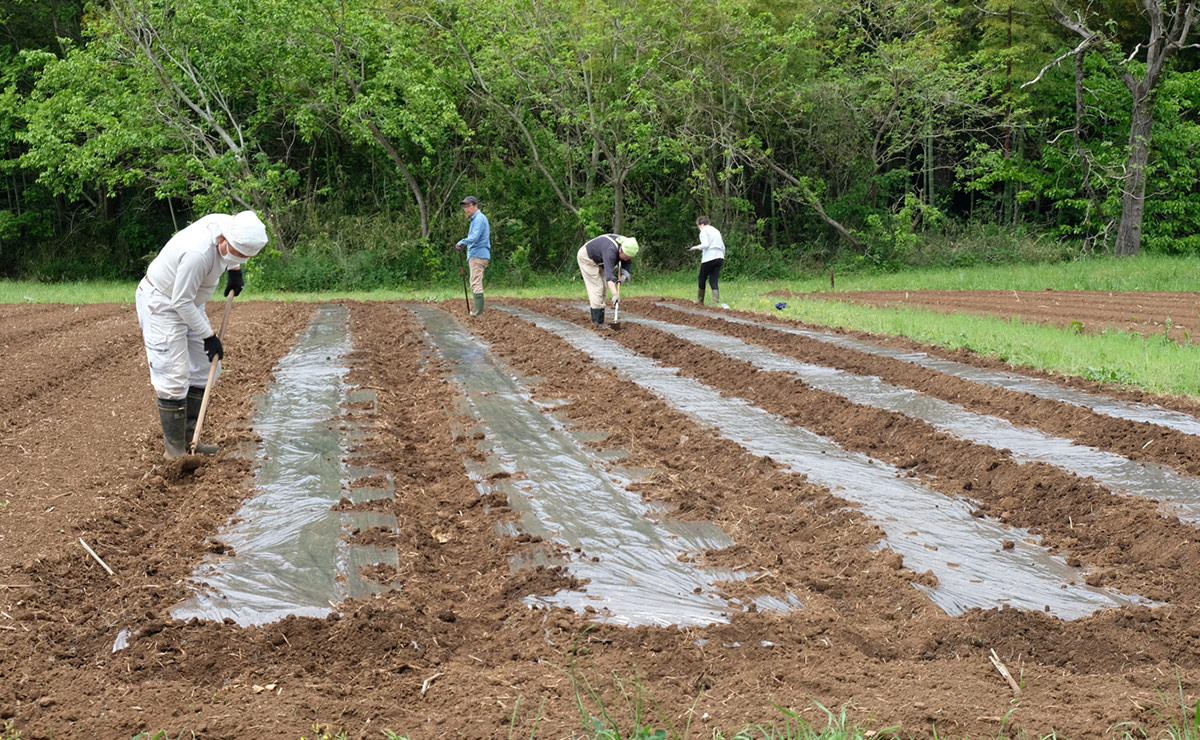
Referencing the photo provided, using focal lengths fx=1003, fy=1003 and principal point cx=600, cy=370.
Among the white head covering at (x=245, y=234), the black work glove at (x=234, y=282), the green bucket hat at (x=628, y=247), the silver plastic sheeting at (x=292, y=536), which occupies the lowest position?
the silver plastic sheeting at (x=292, y=536)

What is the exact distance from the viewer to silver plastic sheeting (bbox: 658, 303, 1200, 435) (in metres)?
6.65

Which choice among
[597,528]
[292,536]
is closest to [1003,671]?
[597,528]

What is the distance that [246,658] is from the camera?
332 centimetres

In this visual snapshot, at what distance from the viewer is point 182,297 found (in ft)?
Result: 18.1

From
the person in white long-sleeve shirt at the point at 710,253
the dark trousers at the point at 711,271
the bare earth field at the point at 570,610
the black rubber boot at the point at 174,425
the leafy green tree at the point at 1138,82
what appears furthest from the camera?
the leafy green tree at the point at 1138,82

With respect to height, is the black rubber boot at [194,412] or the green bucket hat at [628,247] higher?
the green bucket hat at [628,247]

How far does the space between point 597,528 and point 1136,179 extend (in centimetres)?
2310

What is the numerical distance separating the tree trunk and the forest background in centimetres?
7

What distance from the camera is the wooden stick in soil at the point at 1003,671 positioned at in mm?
3079

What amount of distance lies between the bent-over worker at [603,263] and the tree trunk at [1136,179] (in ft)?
54.3

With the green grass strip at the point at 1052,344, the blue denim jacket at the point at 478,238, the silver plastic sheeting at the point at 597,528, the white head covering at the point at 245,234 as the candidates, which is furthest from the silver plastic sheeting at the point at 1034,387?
the white head covering at the point at 245,234

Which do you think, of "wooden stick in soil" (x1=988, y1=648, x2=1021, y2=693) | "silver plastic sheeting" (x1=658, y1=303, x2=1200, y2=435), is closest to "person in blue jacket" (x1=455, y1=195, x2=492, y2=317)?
"silver plastic sheeting" (x1=658, y1=303, x2=1200, y2=435)

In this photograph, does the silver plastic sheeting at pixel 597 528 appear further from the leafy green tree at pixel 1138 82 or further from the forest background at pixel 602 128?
the leafy green tree at pixel 1138 82

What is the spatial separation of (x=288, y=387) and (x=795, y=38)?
57.7 feet
